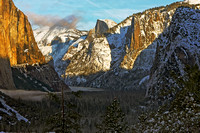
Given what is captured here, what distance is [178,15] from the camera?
102250mm

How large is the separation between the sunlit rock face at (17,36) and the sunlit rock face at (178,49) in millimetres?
76128

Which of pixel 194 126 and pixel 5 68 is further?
pixel 5 68

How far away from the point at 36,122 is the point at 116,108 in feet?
164

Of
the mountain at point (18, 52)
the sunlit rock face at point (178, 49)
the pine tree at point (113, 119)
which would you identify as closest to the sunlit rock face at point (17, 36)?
the mountain at point (18, 52)

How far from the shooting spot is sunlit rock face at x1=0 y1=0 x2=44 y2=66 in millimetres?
132375

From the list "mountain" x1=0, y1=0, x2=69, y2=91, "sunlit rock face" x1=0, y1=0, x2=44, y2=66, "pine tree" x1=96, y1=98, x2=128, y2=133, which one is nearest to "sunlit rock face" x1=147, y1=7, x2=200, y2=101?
"mountain" x1=0, y1=0, x2=69, y2=91

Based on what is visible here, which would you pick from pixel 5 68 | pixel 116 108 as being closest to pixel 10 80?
pixel 5 68

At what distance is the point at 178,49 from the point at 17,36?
9722 centimetres

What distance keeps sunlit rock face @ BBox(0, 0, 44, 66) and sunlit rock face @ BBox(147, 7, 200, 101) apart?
7613 cm

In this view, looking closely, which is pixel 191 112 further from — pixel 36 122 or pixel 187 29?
pixel 187 29

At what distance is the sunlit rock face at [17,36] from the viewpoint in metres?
132

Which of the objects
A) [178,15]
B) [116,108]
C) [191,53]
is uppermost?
[178,15]

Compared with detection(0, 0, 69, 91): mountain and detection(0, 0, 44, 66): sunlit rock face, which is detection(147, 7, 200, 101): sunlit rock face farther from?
detection(0, 0, 44, 66): sunlit rock face

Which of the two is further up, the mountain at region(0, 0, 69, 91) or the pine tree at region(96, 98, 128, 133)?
the mountain at region(0, 0, 69, 91)
